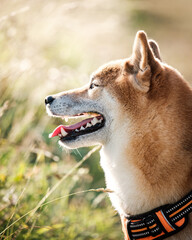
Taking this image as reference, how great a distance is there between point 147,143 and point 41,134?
2.04 metres

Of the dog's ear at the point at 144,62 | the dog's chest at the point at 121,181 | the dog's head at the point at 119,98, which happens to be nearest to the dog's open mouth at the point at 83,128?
the dog's head at the point at 119,98

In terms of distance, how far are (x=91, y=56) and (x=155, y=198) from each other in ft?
15.9

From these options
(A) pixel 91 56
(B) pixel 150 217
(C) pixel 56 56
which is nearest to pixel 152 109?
(B) pixel 150 217

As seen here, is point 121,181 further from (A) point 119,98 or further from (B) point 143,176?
(A) point 119,98

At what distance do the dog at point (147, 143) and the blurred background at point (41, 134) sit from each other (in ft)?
1.51

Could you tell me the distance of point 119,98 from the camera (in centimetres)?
238

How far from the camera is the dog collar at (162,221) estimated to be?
1.96 meters

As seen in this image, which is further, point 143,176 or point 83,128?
point 83,128

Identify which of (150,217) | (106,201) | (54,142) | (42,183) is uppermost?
(150,217)

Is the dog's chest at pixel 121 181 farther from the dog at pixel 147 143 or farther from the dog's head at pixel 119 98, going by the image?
the dog's head at pixel 119 98

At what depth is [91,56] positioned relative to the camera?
658 cm

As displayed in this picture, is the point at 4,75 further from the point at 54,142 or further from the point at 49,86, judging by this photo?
the point at 54,142

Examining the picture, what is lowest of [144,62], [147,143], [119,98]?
[147,143]

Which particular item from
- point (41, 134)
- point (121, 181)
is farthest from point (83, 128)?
point (41, 134)
